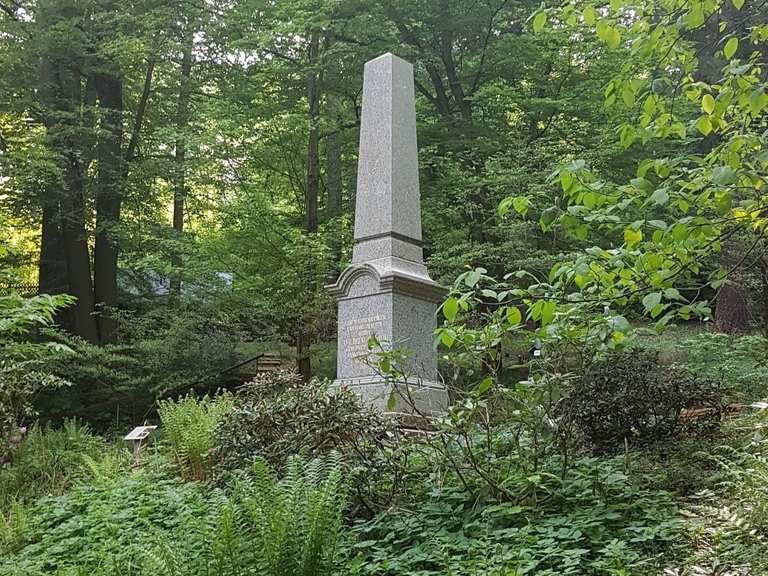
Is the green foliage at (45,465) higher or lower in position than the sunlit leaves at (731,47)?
lower

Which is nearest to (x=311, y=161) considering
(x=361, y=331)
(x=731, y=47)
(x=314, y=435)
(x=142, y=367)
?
(x=142, y=367)

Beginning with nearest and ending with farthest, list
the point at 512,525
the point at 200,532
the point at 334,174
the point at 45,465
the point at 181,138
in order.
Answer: the point at 200,532 < the point at 512,525 < the point at 45,465 < the point at 181,138 < the point at 334,174

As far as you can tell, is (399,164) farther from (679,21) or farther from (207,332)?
(207,332)

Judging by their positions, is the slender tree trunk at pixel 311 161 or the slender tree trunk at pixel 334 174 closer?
the slender tree trunk at pixel 311 161

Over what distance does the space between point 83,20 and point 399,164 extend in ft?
29.8

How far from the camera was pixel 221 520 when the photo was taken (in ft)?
10.5

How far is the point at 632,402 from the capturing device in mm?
5234

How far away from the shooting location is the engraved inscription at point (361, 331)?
8.27 m

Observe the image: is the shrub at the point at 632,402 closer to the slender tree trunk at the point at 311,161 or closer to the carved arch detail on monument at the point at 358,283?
the carved arch detail on monument at the point at 358,283

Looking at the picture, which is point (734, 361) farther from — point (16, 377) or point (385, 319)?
point (16, 377)

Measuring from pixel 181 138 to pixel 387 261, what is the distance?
7.07m

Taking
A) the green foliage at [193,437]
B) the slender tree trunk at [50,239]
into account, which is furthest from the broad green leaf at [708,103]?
the slender tree trunk at [50,239]

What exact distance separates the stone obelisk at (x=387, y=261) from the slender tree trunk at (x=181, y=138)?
5.68 metres

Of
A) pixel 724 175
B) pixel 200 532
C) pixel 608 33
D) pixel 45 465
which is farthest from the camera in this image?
pixel 45 465
